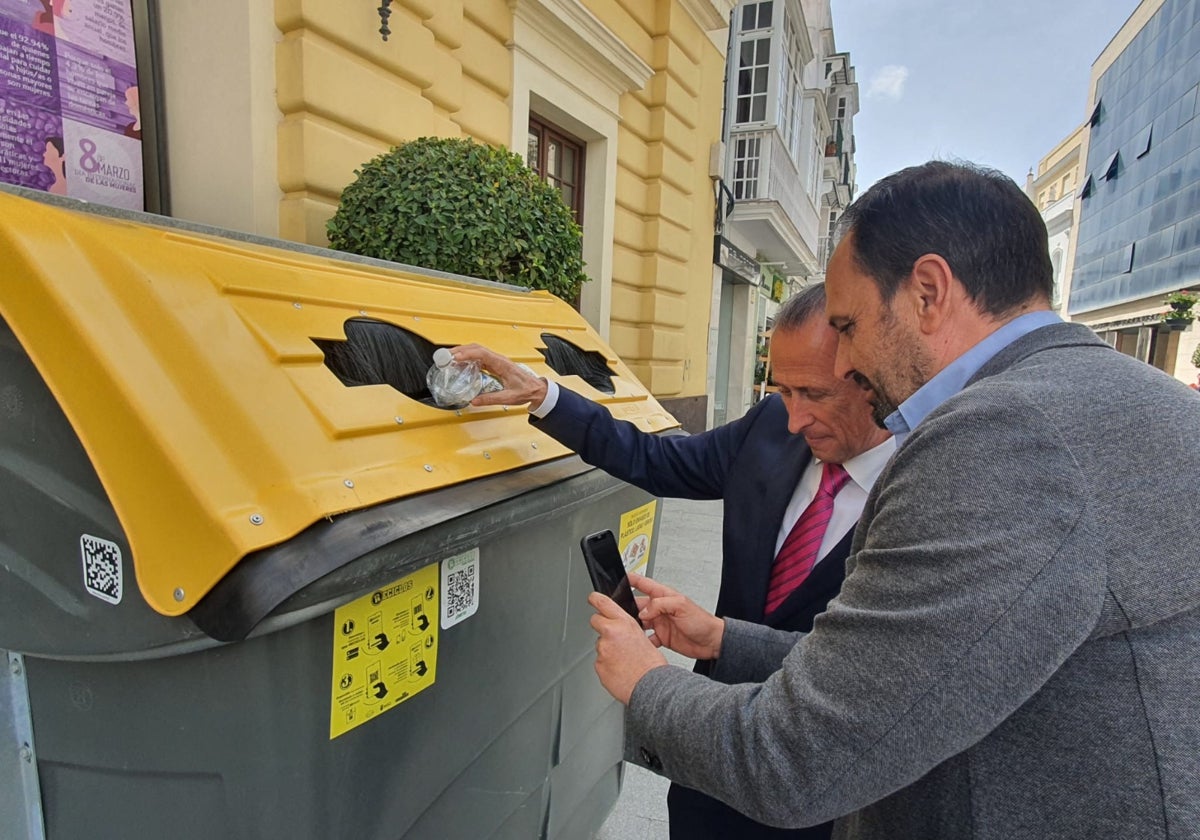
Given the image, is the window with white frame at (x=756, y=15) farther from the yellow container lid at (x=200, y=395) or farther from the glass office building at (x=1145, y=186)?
the glass office building at (x=1145, y=186)

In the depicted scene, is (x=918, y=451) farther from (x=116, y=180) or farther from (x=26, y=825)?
(x=116, y=180)

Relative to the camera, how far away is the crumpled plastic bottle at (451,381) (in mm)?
1362

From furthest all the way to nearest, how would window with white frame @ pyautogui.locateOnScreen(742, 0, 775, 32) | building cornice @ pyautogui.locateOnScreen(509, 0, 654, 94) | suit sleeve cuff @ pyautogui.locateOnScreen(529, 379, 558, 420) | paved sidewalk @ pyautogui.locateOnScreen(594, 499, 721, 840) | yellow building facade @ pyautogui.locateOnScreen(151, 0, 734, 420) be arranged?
window with white frame @ pyautogui.locateOnScreen(742, 0, 775, 32) < building cornice @ pyautogui.locateOnScreen(509, 0, 654, 94) < yellow building facade @ pyautogui.locateOnScreen(151, 0, 734, 420) < paved sidewalk @ pyautogui.locateOnScreen(594, 499, 721, 840) < suit sleeve cuff @ pyautogui.locateOnScreen(529, 379, 558, 420)

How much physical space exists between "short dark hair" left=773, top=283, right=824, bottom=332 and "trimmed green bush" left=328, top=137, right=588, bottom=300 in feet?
4.50

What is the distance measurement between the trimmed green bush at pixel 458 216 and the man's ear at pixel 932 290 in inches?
74.0

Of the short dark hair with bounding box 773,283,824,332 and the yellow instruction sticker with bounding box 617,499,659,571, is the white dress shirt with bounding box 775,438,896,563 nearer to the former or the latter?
the short dark hair with bounding box 773,283,824,332

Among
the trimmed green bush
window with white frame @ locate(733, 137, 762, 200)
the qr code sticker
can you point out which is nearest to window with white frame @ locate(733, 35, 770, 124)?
window with white frame @ locate(733, 137, 762, 200)

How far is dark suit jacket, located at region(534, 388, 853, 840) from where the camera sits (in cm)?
134

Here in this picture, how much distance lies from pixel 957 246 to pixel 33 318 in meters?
1.21

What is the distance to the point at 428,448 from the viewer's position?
3.87ft

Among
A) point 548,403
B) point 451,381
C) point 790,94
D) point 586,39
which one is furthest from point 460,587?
point 790,94

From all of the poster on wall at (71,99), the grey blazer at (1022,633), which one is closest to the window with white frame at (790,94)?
the poster on wall at (71,99)

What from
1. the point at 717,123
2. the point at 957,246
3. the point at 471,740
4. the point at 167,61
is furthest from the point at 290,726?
the point at 717,123

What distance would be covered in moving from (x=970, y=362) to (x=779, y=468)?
0.66 meters
